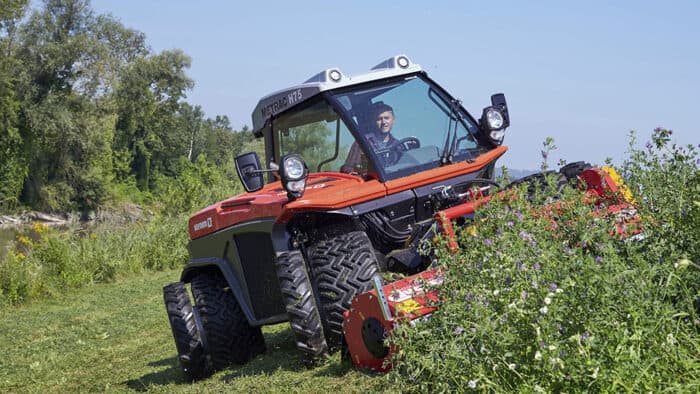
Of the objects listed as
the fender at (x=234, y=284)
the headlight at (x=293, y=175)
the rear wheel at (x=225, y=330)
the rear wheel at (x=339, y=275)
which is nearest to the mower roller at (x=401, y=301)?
the rear wheel at (x=339, y=275)

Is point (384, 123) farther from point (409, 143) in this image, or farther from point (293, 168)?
point (293, 168)

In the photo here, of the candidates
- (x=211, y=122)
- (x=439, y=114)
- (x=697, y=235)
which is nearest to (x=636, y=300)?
(x=697, y=235)

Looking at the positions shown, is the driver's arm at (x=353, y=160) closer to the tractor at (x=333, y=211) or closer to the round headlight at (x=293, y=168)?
the tractor at (x=333, y=211)

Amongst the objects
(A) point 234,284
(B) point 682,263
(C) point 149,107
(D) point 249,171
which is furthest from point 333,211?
(C) point 149,107

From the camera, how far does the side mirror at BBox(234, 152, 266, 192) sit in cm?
652

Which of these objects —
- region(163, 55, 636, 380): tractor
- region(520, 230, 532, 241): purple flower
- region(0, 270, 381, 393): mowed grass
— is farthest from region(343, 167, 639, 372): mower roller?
region(520, 230, 532, 241): purple flower

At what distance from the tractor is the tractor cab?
1 cm

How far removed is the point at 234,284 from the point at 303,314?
1.66 metres

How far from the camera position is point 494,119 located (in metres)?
7.21

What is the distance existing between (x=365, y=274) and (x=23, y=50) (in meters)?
52.8

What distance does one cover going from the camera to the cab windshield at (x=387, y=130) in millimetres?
6844

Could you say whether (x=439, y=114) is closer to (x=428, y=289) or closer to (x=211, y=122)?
(x=428, y=289)

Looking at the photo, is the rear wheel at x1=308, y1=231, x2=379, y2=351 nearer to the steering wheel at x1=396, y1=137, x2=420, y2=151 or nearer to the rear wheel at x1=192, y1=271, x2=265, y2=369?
the steering wheel at x1=396, y1=137, x2=420, y2=151

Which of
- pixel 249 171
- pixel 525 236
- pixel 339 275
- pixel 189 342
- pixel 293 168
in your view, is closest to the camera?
pixel 525 236
